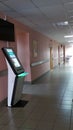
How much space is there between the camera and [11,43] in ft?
21.4

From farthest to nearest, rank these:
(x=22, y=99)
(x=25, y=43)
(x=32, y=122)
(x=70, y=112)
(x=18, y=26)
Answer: (x=25, y=43)
(x=18, y=26)
(x=22, y=99)
(x=70, y=112)
(x=32, y=122)

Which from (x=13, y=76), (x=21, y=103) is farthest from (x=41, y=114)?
(x=13, y=76)

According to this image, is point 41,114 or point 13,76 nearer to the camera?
point 41,114

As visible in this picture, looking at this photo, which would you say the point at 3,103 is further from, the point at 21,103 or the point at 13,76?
the point at 13,76

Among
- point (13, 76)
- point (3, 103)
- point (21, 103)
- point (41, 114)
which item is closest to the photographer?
point (41, 114)

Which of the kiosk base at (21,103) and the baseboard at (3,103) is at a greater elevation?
the baseboard at (3,103)

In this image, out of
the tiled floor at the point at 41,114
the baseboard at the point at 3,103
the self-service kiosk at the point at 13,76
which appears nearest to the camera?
the tiled floor at the point at 41,114

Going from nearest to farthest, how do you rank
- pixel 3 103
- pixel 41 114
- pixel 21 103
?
pixel 41 114, pixel 3 103, pixel 21 103

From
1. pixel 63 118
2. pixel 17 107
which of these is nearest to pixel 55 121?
pixel 63 118

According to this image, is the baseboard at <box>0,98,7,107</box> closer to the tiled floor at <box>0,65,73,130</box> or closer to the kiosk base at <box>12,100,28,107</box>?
the tiled floor at <box>0,65,73,130</box>

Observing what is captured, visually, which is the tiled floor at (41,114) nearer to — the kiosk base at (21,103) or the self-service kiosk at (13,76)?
the kiosk base at (21,103)

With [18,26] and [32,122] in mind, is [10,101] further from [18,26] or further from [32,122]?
[18,26]

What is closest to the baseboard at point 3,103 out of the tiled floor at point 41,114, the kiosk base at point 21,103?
the tiled floor at point 41,114

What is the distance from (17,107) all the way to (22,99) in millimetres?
923
